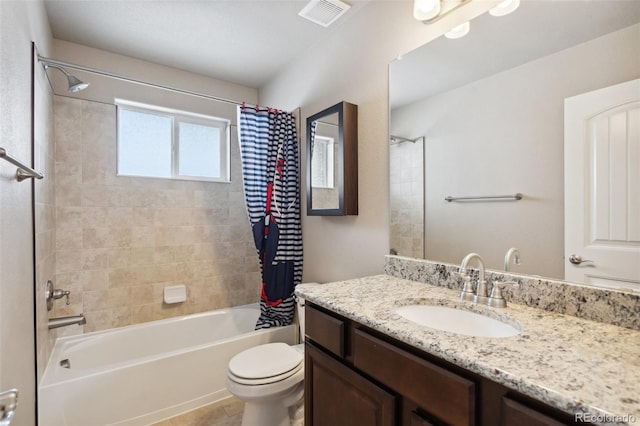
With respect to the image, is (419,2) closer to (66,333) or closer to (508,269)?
(508,269)

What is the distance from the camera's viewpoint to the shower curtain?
2307mm

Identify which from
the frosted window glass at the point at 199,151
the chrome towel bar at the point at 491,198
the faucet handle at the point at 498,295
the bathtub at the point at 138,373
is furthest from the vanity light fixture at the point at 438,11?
the bathtub at the point at 138,373

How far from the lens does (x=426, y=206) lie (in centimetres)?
151

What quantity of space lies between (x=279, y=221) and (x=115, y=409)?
1506mm

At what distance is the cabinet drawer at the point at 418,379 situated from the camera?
0.71 metres

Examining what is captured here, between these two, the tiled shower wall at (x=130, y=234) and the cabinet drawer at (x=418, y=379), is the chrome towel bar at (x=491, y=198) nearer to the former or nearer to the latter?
the cabinet drawer at (x=418, y=379)

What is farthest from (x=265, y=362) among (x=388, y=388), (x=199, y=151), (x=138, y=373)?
(x=199, y=151)

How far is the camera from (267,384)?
152 centimetres

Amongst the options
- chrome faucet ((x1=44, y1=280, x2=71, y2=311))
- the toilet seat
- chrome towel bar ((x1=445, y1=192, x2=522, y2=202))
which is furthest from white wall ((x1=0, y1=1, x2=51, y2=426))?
chrome towel bar ((x1=445, y1=192, x2=522, y2=202))

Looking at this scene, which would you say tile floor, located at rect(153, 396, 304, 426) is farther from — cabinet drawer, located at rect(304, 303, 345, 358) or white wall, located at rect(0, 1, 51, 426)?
cabinet drawer, located at rect(304, 303, 345, 358)

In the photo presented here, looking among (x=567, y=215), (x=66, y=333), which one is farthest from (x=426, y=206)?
(x=66, y=333)

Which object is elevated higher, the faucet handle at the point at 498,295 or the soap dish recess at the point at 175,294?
the faucet handle at the point at 498,295

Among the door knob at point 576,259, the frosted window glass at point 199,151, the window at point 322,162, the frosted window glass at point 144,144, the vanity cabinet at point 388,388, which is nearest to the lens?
the vanity cabinet at point 388,388

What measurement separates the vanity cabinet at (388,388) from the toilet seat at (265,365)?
32cm
